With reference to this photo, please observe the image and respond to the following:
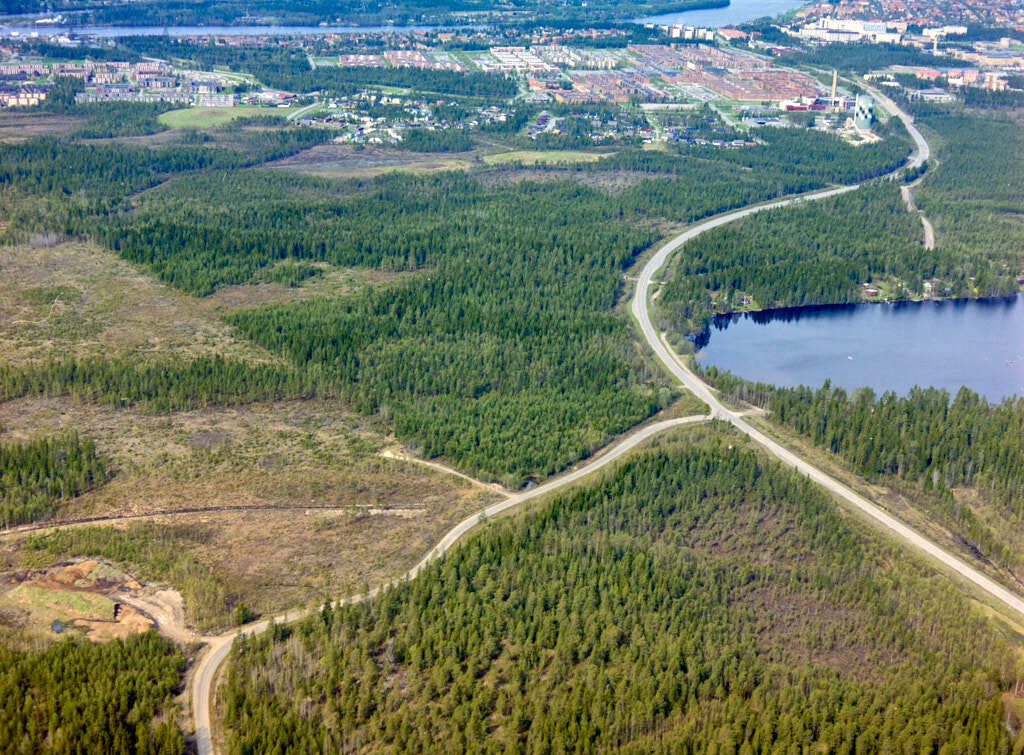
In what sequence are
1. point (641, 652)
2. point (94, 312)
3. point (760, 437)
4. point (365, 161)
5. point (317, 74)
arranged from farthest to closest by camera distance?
point (317, 74), point (365, 161), point (94, 312), point (760, 437), point (641, 652)

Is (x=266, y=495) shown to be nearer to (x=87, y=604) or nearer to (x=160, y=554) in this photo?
(x=160, y=554)

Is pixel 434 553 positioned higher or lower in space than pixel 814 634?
lower

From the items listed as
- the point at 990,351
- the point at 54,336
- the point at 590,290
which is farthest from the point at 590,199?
the point at 54,336

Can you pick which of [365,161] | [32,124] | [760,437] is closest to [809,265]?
[760,437]

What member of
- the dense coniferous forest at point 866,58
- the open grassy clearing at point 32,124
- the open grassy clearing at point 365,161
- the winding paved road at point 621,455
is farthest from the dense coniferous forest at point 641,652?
the dense coniferous forest at point 866,58

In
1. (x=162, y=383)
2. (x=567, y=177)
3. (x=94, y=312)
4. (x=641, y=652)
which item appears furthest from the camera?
(x=567, y=177)

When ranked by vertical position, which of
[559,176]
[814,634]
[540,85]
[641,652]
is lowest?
[641,652]

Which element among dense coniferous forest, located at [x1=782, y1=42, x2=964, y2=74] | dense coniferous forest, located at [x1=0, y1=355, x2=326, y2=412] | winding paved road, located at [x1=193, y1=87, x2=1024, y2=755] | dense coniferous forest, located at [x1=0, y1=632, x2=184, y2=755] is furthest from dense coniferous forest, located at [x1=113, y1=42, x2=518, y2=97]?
dense coniferous forest, located at [x1=0, y1=632, x2=184, y2=755]

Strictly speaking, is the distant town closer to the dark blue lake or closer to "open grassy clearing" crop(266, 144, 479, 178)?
"open grassy clearing" crop(266, 144, 479, 178)
